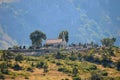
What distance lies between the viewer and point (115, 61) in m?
193

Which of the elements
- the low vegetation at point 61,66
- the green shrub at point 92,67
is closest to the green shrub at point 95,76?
the low vegetation at point 61,66

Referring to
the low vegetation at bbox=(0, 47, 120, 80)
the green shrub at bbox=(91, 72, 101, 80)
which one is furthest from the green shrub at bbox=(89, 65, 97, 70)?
the green shrub at bbox=(91, 72, 101, 80)

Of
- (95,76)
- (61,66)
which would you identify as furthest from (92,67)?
(95,76)

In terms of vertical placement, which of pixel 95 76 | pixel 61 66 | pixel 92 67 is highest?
pixel 61 66

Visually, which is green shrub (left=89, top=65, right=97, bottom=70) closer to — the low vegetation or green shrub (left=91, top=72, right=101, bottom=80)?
the low vegetation

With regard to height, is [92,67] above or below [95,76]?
above

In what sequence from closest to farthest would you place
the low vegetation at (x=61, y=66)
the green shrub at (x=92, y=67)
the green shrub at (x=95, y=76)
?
1. the green shrub at (x=95, y=76)
2. the low vegetation at (x=61, y=66)
3. the green shrub at (x=92, y=67)

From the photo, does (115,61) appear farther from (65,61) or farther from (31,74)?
(31,74)

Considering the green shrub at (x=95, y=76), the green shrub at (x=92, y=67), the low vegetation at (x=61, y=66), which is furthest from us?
the green shrub at (x=92, y=67)

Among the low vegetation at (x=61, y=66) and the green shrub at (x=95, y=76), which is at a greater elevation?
the low vegetation at (x=61, y=66)

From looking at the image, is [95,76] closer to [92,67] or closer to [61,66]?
[92,67]

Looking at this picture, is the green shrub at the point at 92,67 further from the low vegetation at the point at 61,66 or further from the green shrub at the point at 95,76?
the green shrub at the point at 95,76

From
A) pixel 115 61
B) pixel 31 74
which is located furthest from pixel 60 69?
pixel 115 61

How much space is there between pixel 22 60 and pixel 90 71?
1197 inches
